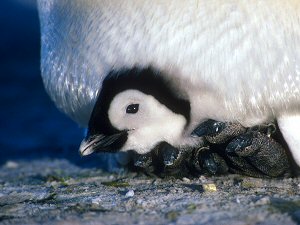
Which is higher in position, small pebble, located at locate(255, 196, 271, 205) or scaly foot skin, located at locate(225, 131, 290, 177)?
scaly foot skin, located at locate(225, 131, 290, 177)

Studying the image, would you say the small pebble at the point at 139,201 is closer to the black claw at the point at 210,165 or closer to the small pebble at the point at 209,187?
the small pebble at the point at 209,187

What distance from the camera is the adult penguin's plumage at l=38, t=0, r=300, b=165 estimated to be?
82.5 inches

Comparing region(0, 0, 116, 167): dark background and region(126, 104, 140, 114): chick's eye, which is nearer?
region(126, 104, 140, 114): chick's eye

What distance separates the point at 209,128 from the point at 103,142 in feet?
0.94

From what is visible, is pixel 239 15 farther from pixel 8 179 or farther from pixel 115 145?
pixel 8 179

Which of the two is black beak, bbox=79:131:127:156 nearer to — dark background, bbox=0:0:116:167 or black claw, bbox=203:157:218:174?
black claw, bbox=203:157:218:174

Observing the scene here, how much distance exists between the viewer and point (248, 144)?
7.04 ft

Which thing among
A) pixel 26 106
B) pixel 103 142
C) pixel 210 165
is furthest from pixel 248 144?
pixel 26 106

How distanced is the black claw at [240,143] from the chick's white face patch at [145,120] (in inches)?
5.4

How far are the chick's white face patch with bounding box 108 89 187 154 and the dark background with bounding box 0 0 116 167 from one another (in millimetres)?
822

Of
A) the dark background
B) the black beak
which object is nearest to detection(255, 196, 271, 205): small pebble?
the black beak

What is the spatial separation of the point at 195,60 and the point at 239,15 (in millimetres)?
166

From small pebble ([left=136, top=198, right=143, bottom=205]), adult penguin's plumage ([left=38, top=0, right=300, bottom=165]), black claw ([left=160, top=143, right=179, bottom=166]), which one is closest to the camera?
small pebble ([left=136, top=198, right=143, bottom=205])

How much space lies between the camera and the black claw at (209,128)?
7.04 ft
